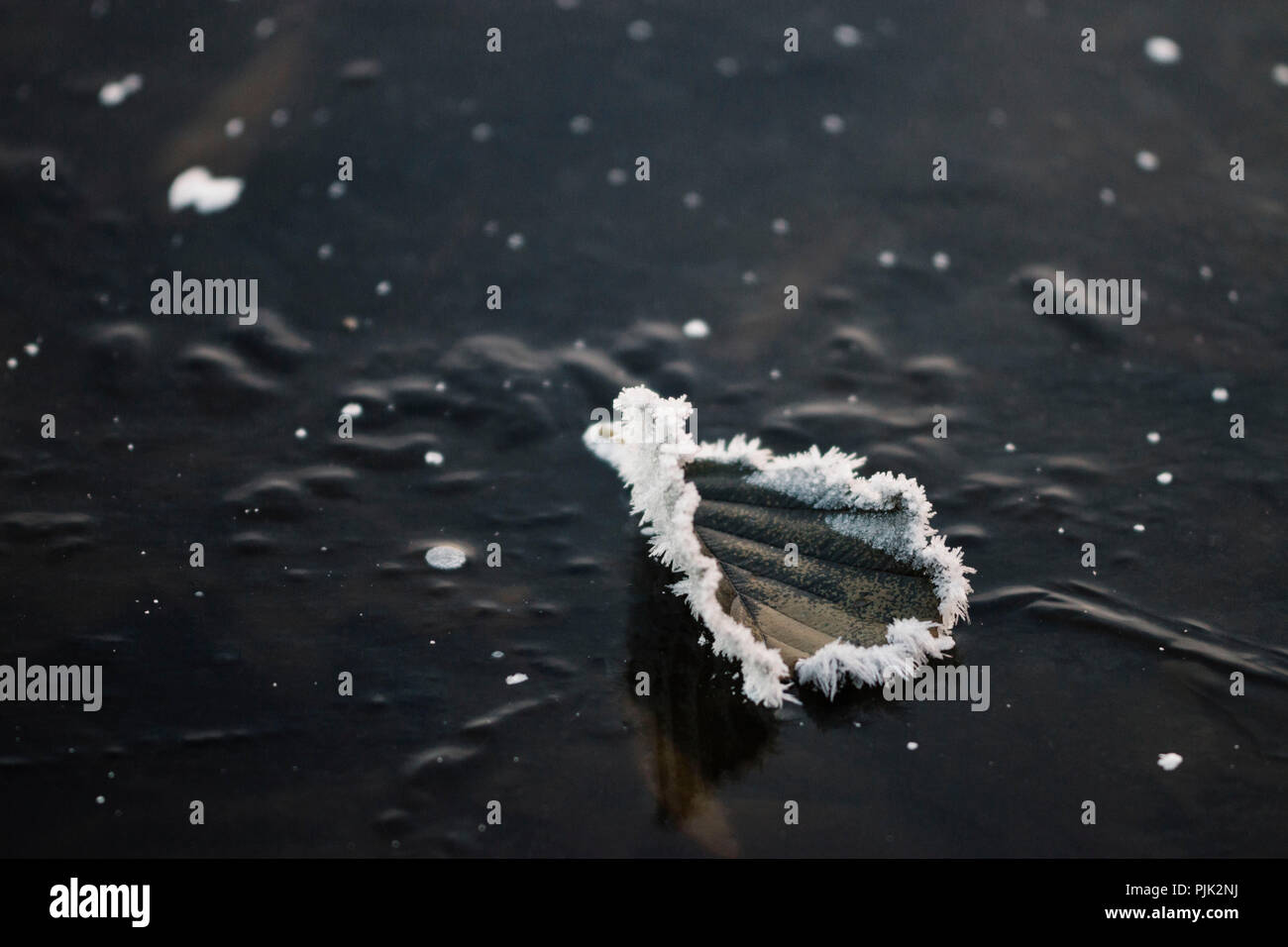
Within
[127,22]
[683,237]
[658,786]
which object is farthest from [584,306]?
[127,22]

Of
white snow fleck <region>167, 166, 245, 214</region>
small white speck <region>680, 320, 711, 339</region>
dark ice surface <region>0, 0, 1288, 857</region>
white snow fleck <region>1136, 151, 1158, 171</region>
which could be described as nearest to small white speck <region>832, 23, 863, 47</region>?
dark ice surface <region>0, 0, 1288, 857</region>

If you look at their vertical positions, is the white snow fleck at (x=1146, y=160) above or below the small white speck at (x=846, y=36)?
below

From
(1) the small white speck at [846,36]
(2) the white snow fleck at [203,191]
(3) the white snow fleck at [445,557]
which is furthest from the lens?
(1) the small white speck at [846,36]

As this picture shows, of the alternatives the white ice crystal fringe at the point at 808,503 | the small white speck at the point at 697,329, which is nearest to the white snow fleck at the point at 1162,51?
the small white speck at the point at 697,329

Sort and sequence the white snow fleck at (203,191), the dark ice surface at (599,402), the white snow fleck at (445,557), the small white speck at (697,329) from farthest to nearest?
1. the white snow fleck at (203,191)
2. the small white speck at (697,329)
3. the white snow fleck at (445,557)
4. the dark ice surface at (599,402)

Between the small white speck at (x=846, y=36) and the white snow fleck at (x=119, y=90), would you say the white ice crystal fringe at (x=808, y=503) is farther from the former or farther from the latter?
the white snow fleck at (x=119, y=90)

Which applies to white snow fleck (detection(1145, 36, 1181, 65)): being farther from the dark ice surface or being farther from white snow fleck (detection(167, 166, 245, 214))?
white snow fleck (detection(167, 166, 245, 214))

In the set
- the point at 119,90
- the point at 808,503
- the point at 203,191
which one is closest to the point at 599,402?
the point at 808,503
